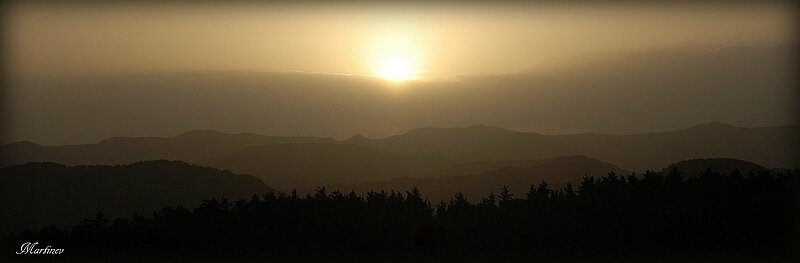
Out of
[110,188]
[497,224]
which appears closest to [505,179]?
[497,224]

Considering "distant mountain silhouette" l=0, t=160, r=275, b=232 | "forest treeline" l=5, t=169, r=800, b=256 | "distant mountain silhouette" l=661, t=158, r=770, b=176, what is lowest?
"forest treeline" l=5, t=169, r=800, b=256

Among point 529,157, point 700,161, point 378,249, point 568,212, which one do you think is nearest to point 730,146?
point 700,161

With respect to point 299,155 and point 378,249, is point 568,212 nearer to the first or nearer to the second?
point 378,249

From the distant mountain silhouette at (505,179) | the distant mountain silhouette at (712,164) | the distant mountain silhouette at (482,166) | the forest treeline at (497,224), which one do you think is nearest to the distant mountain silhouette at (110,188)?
the forest treeline at (497,224)

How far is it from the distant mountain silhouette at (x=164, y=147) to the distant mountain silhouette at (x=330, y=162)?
0.87 ft

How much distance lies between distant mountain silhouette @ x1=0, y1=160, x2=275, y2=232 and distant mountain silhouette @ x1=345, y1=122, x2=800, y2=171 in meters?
3.80

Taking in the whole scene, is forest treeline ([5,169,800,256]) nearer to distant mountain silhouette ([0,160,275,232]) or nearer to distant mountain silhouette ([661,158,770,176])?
distant mountain silhouette ([0,160,275,232])

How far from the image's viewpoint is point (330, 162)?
69.1 feet

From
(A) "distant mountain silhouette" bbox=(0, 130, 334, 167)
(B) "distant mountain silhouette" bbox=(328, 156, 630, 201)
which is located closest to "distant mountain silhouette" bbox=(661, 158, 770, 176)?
(B) "distant mountain silhouette" bbox=(328, 156, 630, 201)

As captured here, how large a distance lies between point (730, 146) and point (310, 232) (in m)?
11.2

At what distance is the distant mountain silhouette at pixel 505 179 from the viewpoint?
63.3 ft

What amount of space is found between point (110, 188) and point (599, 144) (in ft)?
42.7

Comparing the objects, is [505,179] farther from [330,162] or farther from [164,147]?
[164,147]

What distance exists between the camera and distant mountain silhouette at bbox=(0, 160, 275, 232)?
18.7 metres
